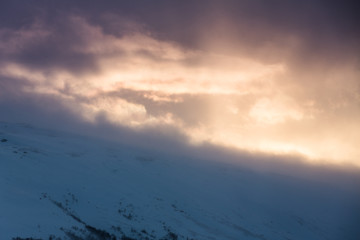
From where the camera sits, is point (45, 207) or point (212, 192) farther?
point (212, 192)

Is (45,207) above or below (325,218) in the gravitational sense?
below

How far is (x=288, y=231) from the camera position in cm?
4125

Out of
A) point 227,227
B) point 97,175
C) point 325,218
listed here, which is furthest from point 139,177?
point 325,218

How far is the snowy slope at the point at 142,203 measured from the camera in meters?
19.4

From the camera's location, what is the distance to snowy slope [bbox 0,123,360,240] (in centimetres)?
1944

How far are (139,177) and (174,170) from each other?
1401 cm

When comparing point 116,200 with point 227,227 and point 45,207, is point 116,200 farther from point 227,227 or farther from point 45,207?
point 227,227

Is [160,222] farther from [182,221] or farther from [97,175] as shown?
[97,175]

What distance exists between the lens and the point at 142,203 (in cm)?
3238

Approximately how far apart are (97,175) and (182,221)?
1441 cm

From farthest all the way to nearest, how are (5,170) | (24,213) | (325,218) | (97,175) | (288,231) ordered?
(325,218) → (288,231) → (97,175) → (5,170) → (24,213)

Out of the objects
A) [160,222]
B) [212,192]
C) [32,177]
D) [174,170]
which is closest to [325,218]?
[212,192]

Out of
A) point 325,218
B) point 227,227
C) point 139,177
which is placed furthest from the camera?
point 325,218

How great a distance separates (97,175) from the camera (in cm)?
3781
